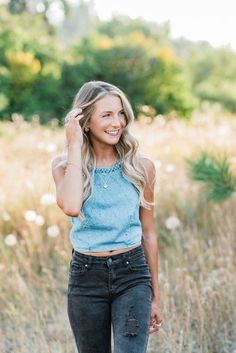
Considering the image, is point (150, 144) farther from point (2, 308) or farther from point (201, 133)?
point (2, 308)

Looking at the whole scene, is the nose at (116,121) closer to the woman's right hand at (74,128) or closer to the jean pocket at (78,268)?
the woman's right hand at (74,128)

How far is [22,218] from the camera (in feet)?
18.3

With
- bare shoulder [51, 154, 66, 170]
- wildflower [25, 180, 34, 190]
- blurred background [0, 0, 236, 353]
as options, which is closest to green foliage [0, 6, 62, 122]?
blurred background [0, 0, 236, 353]

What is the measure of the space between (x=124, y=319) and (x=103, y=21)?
40480 millimetres

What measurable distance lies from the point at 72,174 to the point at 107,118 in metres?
0.28

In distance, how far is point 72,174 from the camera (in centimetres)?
233

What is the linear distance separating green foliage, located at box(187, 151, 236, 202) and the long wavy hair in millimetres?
1122

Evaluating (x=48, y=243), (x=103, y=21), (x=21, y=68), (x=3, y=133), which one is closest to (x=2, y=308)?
(x=48, y=243)

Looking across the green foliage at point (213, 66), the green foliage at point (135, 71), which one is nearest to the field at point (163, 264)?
the green foliage at point (135, 71)

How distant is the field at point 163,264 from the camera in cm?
352

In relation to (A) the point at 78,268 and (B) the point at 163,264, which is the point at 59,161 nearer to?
(A) the point at 78,268

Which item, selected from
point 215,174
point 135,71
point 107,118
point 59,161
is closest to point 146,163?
point 107,118

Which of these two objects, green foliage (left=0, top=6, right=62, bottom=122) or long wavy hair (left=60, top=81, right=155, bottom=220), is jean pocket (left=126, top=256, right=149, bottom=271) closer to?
long wavy hair (left=60, top=81, right=155, bottom=220)

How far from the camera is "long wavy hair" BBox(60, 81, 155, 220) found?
2.41 meters
